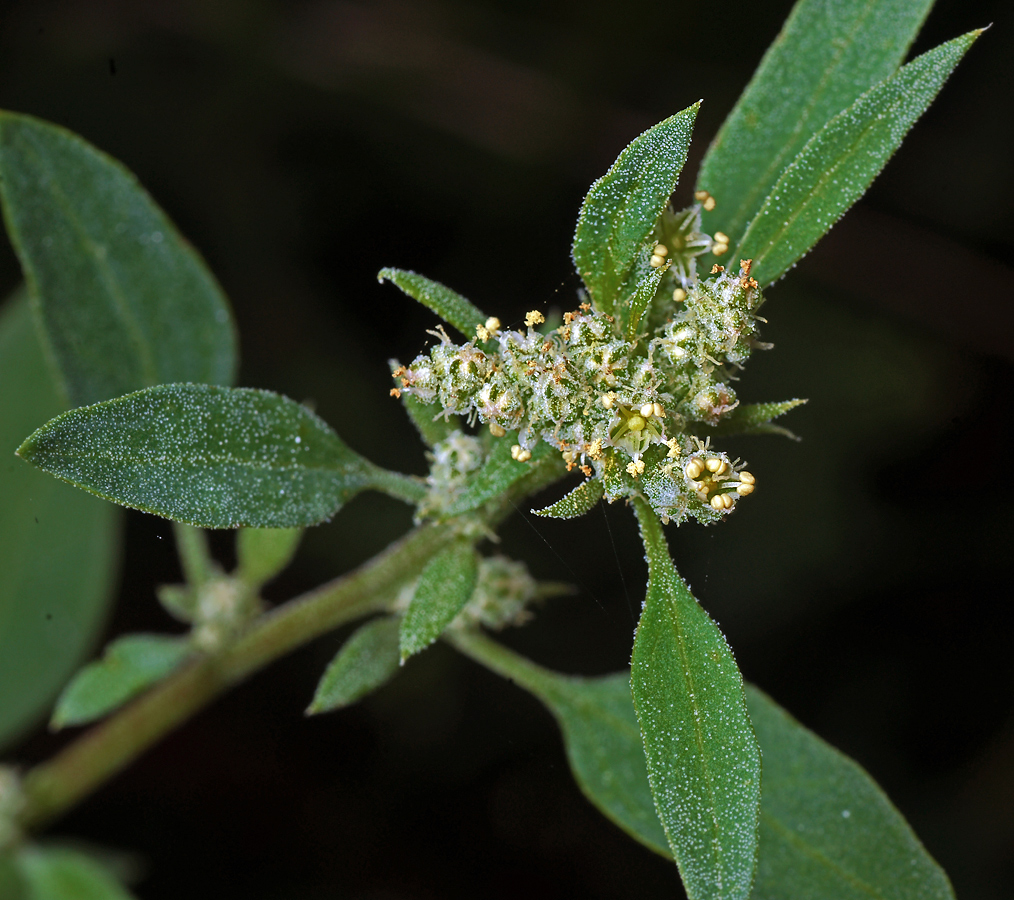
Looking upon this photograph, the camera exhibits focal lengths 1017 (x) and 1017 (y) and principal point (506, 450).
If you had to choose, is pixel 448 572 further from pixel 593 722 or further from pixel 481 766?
pixel 481 766

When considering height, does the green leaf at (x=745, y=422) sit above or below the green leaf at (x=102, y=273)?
above

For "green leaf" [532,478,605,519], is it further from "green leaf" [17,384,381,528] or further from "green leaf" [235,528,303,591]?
Answer: "green leaf" [235,528,303,591]

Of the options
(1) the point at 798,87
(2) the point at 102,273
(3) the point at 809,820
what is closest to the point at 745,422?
(1) the point at 798,87

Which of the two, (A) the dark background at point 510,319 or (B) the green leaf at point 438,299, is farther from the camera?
(A) the dark background at point 510,319

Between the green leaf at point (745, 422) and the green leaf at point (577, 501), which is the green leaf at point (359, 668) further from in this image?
the green leaf at point (745, 422)

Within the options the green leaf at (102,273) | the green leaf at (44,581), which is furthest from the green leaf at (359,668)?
the green leaf at (44,581)

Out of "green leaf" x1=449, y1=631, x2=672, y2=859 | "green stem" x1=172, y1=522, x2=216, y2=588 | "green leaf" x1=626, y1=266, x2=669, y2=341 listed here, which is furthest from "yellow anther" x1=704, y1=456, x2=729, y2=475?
"green stem" x1=172, y1=522, x2=216, y2=588

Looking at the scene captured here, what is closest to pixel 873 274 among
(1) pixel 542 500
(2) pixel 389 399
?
(1) pixel 542 500
